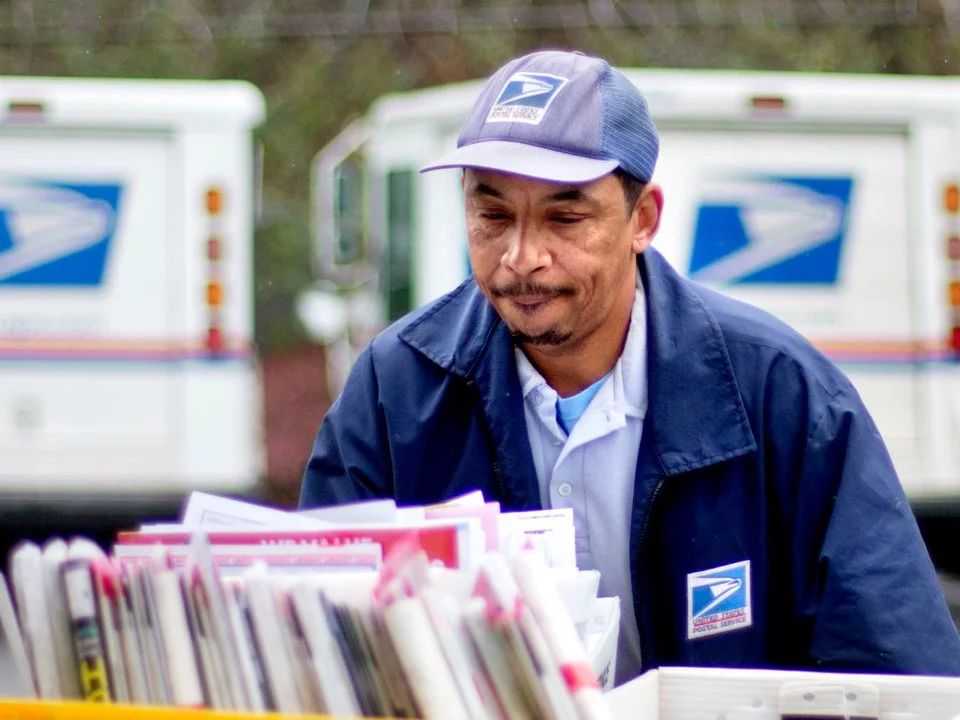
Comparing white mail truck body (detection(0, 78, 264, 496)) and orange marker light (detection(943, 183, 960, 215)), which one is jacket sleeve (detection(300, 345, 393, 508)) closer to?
white mail truck body (detection(0, 78, 264, 496))

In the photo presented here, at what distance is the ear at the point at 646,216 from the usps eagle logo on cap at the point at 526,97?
25 cm

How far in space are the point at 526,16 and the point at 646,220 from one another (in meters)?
15.1

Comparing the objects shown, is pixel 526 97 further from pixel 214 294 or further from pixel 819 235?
pixel 214 294

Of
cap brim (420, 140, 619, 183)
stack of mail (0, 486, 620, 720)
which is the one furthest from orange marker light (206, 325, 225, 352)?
stack of mail (0, 486, 620, 720)

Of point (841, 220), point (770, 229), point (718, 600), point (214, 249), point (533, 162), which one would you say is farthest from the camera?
point (214, 249)

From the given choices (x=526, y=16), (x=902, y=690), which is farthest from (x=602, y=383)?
(x=526, y=16)

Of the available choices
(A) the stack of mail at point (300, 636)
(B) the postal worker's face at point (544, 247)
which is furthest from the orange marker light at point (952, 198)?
(A) the stack of mail at point (300, 636)

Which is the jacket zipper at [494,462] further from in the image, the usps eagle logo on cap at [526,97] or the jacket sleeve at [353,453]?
the usps eagle logo on cap at [526,97]

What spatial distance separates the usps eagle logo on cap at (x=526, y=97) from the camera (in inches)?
105

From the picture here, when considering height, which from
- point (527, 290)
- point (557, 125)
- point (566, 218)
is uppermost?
point (557, 125)

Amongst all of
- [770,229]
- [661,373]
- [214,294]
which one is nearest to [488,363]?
[661,373]

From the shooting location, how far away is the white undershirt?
9.24ft

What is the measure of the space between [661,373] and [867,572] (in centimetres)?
44

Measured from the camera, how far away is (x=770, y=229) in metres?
8.50
